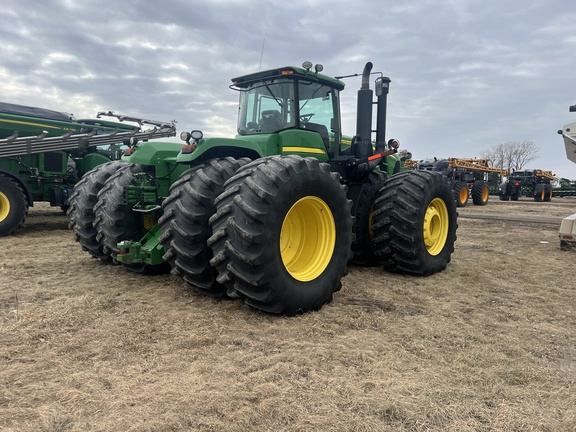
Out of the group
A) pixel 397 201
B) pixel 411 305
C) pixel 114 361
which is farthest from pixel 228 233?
pixel 397 201

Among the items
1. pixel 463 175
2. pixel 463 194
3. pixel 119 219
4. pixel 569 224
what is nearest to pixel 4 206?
pixel 119 219

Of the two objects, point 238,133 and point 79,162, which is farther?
point 79,162

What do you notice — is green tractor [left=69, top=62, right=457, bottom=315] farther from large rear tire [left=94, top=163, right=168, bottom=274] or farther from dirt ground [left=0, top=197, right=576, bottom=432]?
dirt ground [left=0, top=197, right=576, bottom=432]

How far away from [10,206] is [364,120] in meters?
7.21

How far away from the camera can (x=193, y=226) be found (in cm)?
377

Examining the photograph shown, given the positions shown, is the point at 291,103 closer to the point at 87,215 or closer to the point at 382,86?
the point at 382,86

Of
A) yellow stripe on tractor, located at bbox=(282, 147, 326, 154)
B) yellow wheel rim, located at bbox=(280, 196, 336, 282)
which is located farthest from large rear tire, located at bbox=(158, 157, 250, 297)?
yellow stripe on tractor, located at bbox=(282, 147, 326, 154)

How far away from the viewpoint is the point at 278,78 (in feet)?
17.5

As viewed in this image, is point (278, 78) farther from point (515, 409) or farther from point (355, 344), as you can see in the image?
point (515, 409)

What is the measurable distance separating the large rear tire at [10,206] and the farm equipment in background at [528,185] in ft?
87.8

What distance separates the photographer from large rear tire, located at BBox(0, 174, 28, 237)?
8.47 metres

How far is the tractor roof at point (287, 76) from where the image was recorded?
516 cm

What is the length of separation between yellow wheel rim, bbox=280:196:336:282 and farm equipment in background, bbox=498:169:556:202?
26853 mm

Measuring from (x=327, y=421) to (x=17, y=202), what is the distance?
28.7 feet
